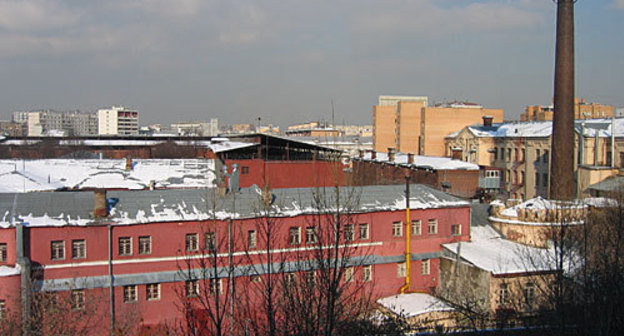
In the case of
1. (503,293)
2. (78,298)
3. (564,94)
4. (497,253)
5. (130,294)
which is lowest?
(503,293)

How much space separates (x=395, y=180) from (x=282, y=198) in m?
15.0

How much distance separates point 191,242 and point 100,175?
13.0m

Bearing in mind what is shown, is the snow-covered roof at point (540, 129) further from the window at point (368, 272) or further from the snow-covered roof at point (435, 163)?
the window at point (368, 272)

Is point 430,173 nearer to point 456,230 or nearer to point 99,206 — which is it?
point 456,230

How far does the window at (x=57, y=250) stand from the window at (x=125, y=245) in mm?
1742

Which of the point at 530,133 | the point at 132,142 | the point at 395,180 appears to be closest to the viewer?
the point at 395,180

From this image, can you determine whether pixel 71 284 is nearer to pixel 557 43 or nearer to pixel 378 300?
pixel 378 300

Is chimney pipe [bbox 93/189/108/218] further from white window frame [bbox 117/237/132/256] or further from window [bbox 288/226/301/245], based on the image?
window [bbox 288/226/301/245]

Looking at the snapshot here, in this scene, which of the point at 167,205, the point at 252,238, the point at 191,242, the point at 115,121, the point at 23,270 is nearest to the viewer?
the point at 23,270

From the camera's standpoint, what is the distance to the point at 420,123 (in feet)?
195

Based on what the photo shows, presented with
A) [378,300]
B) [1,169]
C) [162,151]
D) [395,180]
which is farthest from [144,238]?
[162,151]

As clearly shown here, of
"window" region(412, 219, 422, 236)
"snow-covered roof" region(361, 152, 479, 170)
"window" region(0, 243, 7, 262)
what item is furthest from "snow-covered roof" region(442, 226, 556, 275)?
"window" region(0, 243, 7, 262)

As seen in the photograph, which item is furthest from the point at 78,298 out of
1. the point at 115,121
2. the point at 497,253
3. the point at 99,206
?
the point at 115,121

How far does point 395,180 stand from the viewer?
33.4 m
